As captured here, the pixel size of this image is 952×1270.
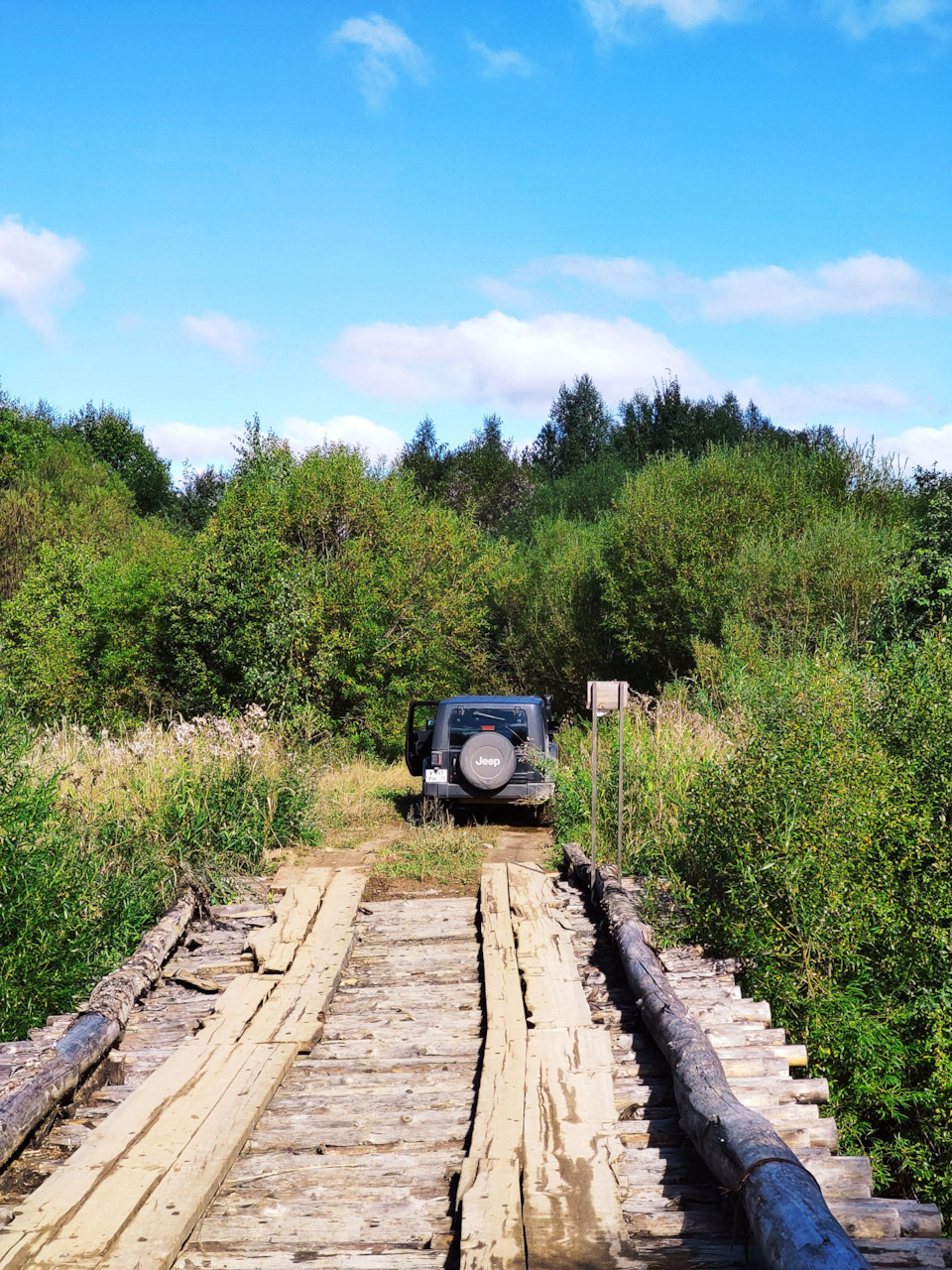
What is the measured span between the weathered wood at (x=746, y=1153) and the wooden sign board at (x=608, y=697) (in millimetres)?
3055

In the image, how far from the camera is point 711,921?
7.18m

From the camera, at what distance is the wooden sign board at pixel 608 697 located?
8.82 metres

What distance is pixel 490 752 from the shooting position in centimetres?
1240

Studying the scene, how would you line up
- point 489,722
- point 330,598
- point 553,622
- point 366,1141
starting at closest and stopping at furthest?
1. point 366,1141
2. point 489,722
3. point 330,598
4. point 553,622

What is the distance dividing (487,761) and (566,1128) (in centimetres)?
804

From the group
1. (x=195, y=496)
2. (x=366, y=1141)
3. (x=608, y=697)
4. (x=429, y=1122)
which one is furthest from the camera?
(x=195, y=496)

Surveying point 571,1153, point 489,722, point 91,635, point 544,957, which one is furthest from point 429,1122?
point 91,635

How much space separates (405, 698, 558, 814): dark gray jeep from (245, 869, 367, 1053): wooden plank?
370 centimetres

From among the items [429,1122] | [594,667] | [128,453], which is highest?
[128,453]

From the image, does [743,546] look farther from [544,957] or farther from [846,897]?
[544,957]

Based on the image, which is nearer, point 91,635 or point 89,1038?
point 89,1038

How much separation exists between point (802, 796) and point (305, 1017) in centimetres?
344

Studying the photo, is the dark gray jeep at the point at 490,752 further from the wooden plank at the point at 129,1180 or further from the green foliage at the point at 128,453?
the green foliage at the point at 128,453

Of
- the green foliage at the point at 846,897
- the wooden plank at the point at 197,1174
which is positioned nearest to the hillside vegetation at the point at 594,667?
the green foliage at the point at 846,897
